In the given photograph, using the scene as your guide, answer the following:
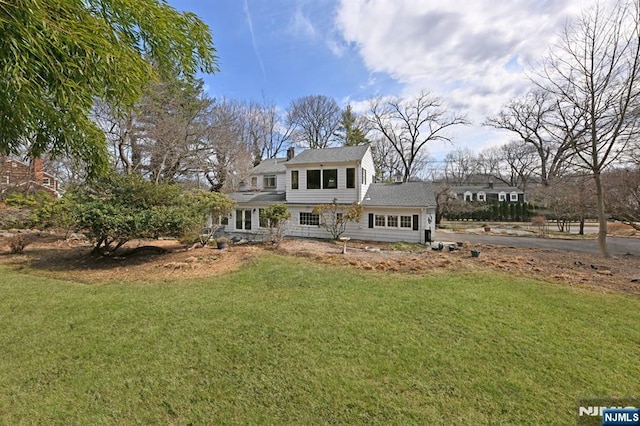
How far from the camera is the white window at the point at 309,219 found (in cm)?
1542

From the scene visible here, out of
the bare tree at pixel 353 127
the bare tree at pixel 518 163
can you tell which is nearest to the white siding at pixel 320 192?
the bare tree at pixel 353 127

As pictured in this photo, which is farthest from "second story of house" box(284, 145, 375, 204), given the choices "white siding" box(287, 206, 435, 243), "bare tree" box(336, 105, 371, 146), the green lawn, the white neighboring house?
"bare tree" box(336, 105, 371, 146)

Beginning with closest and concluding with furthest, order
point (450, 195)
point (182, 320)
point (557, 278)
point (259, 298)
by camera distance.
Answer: point (182, 320)
point (259, 298)
point (557, 278)
point (450, 195)

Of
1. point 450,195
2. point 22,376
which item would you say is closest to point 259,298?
point 22,376

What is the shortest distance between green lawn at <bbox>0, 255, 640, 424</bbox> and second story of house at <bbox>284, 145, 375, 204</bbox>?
9090 millimetres

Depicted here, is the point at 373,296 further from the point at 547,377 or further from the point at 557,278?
the point at 557,278

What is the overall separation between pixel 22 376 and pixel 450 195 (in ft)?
95.7

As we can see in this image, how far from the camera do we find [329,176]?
15008 millimetres

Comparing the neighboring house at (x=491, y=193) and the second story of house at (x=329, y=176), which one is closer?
the second story of house at (x=329, y=176)

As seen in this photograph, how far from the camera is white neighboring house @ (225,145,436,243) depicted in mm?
13750

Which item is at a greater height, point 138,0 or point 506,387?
point 138,0

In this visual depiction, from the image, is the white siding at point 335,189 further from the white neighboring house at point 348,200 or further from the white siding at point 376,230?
the white siding at point 376,230

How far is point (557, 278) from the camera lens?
718 centimetres

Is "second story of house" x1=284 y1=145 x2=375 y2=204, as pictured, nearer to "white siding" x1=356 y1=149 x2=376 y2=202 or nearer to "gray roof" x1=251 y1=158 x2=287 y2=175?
"white siding" x1=356 y1=149 x2=376 y2=202
